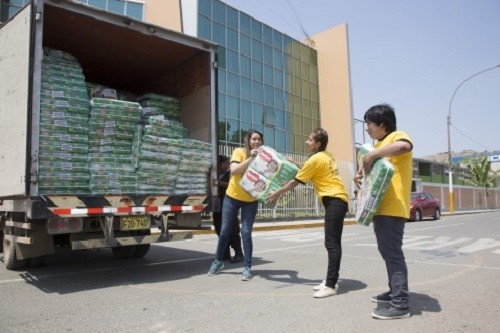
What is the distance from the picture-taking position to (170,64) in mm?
7422

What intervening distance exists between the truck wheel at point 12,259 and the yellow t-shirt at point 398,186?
4.89 meters

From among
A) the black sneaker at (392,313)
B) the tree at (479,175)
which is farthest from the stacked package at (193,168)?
the tree at (479,175)

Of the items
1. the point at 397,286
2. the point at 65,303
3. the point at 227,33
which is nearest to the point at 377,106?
the point at 397,286

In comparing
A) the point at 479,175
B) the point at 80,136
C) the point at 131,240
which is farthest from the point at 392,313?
the point at 479,175

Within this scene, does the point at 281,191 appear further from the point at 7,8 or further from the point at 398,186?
the point at 7,8

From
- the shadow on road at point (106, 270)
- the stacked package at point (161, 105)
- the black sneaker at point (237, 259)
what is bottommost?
the shadow on road at point (106, 270)

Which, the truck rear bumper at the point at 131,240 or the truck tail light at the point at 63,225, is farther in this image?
the truck rear bumper at the point at 131,240

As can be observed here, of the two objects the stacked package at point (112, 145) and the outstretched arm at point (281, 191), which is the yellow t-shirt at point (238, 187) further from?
the stacked package at point (112, 145)

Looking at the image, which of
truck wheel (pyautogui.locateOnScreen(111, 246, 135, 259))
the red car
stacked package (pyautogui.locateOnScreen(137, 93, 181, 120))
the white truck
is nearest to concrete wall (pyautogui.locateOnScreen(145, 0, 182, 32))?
the red car

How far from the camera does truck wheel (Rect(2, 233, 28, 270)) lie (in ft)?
19.5

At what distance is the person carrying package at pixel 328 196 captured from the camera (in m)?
4.52

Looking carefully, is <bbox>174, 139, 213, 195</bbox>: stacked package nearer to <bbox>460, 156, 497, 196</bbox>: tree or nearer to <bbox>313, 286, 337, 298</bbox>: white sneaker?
<bbox>313, 286, 337, 298</bbox>: white sneaker

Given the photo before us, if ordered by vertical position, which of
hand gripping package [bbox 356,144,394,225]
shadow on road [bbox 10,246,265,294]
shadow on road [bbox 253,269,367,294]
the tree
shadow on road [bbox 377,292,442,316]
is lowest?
shadow on road [bbox 377,292,442,316]

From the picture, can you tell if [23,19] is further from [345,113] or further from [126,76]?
[345,113]
